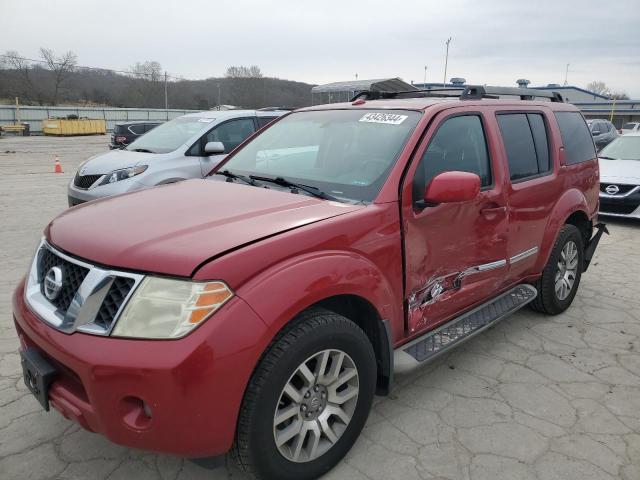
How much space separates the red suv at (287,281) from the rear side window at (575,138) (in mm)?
707

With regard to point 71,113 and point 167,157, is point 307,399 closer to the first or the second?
point 167,157

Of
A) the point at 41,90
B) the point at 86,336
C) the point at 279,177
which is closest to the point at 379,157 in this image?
the point at 279,177

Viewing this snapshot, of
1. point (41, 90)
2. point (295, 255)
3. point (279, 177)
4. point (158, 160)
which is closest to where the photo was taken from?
point (295, 255)

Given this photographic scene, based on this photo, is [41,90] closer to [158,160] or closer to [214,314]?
[158,160]

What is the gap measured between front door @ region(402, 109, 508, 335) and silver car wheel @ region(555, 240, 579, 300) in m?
1.04

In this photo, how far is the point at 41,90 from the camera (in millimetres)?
55156

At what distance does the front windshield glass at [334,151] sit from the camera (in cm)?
282

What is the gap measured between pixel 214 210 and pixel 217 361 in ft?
2.94

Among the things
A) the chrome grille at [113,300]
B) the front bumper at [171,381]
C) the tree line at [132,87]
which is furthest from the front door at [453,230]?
the tree line at [132,87]

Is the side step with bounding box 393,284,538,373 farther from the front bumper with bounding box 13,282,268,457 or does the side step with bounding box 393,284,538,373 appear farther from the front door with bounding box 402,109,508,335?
the front bumper with bounding box 13,282,268,457

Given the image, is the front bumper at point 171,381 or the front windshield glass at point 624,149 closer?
the front bumper at point 171,381

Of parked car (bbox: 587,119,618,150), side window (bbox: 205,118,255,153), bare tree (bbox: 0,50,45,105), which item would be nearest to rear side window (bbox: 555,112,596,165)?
side window (bbox: 205,118,255,153)

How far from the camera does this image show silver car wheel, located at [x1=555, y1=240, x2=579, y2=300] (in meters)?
4.39

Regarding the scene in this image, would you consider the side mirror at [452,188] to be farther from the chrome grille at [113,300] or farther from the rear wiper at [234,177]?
the chrome grille at [113,300]
